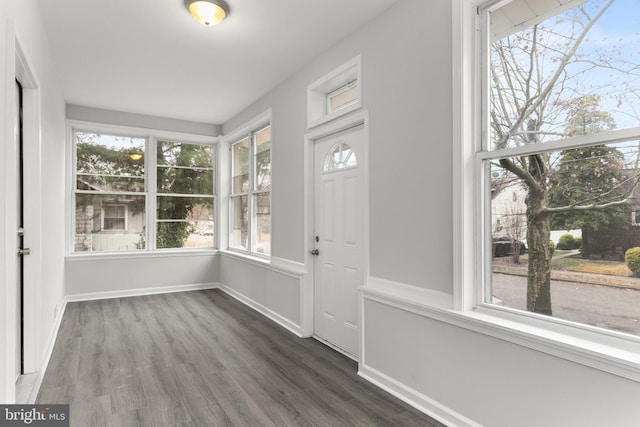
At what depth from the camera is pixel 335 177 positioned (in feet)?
11.4

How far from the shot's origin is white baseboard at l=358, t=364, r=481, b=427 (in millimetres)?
2140

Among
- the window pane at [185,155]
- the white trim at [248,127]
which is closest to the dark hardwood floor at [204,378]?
the white trim at [248,127]

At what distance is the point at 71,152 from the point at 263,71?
10.9ft

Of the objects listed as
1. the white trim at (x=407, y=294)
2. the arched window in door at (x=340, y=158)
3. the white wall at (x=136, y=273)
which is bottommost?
the white wall at (x=136, y=273)

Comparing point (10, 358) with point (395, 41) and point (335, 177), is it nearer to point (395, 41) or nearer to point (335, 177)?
point (335, 177)

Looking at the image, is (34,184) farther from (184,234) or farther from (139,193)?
(184,234)

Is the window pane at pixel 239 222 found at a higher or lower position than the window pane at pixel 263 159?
lower

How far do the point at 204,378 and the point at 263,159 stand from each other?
2919mm

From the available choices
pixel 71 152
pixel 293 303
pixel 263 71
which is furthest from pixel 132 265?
pixel 263 71

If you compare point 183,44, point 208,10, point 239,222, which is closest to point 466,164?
point 208,10

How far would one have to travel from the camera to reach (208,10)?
265 cm

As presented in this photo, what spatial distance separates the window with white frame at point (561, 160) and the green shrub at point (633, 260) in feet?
0.07

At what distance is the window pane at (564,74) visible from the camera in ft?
5.28

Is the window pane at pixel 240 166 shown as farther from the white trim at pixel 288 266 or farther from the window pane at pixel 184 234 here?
the white trim at pixel 288 266
